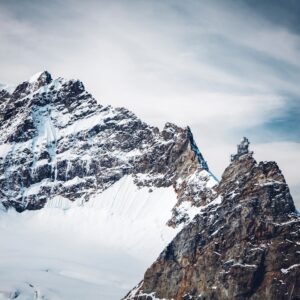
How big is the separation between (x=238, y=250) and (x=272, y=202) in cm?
1677

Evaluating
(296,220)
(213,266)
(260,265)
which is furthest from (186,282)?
(296,220)

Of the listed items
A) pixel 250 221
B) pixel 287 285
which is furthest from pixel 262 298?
pixel 250 221

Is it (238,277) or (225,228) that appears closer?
(238,277)

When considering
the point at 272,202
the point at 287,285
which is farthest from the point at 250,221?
the point at 287,285

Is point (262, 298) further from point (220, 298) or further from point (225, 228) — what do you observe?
point (225, 228)

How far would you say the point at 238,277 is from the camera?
18675 centimetres

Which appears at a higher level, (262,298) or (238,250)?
(238,250)

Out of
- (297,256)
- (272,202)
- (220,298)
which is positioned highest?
(272,202)

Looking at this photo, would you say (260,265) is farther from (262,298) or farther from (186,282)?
(186,282)

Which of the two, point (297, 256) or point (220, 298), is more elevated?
point (297, 256)

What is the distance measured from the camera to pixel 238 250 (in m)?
190

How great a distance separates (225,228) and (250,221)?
821cm

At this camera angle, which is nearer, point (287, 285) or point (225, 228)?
point (287, 285)

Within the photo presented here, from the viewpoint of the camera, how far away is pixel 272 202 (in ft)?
640
